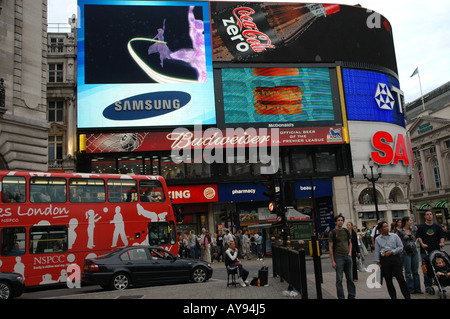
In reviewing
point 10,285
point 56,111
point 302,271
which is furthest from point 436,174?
point 10,285

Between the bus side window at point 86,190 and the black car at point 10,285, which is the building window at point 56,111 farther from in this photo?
the black car at point 10,285

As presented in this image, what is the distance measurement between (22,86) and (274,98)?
24.3 meters

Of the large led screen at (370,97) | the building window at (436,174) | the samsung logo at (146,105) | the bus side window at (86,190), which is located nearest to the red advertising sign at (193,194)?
the samsung logo at (146,105)

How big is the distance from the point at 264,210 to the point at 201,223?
19.9 ft

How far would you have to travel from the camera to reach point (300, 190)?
3934 centimetres

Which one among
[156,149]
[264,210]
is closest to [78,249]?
[156,149]

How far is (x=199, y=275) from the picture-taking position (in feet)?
51.3

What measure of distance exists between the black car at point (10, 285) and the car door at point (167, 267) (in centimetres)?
417

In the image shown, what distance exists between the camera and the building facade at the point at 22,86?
1866 cm

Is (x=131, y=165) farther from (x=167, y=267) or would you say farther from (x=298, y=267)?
(x=298, y=267)

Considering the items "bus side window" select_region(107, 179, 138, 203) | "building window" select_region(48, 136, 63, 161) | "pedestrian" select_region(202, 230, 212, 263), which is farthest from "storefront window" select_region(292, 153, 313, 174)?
"bus side window" select_region(107, 179, 138, 203)

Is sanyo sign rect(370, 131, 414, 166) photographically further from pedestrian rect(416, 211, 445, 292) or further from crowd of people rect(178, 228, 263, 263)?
pedestrian rect(416, 211, 445, 292)

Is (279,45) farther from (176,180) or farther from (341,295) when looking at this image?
(341,295)

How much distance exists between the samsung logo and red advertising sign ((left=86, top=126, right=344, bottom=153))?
1.64 m
